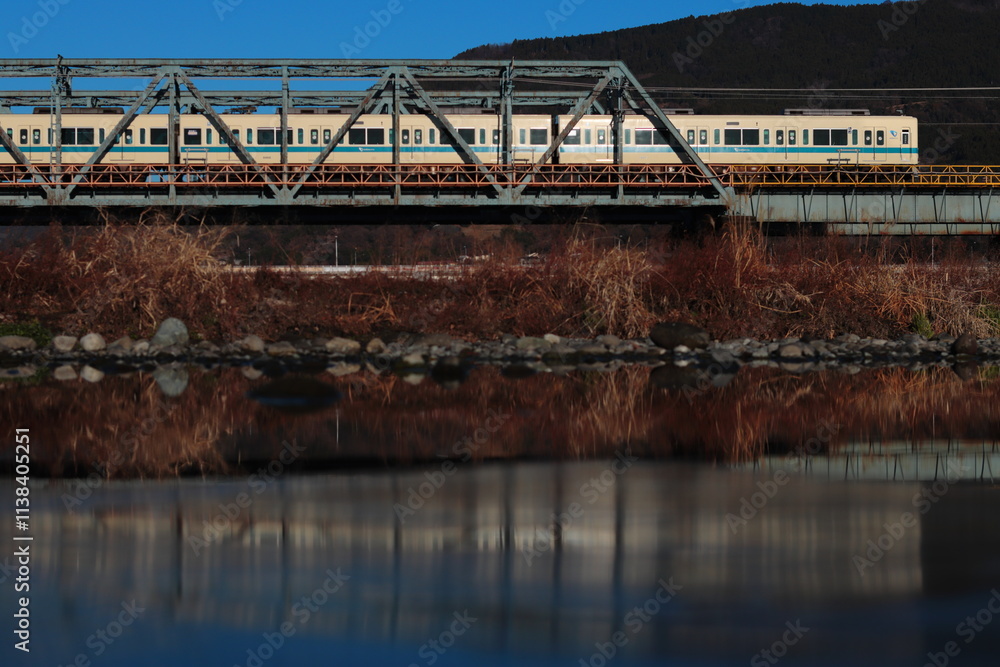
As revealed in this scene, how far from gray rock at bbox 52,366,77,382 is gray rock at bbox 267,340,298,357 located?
4244mm

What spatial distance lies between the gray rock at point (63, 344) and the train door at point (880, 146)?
3380 centimetres

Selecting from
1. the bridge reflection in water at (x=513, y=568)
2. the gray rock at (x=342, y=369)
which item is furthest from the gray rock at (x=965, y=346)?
the bridge reflection in water at (x=513, y=568)

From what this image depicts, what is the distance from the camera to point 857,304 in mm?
29469

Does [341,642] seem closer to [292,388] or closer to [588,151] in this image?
[292,388]

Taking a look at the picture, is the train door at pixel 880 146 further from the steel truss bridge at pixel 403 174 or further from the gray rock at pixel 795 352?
the gray rock at pixel 795 352

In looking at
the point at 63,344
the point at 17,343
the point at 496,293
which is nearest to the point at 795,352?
the point at 496,293

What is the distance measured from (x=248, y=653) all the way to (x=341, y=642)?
1.92 ft

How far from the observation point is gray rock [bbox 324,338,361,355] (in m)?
26.3

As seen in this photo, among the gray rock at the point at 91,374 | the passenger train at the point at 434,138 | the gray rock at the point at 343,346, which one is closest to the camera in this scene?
the gray rock at the point at 91,374

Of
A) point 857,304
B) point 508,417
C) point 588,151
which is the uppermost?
point 588,151

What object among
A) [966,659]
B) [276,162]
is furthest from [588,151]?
[966,659]

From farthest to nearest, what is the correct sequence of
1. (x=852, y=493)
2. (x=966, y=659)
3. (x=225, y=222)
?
(x=225, y=222) < (x=852, y=493) < (x=966, y=659)

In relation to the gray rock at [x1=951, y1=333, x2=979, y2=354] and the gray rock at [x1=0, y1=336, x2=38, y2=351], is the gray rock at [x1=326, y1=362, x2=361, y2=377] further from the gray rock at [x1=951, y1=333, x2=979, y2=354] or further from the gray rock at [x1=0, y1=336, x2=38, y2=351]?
the gray rock at [x1=951, y1=333, x2=979, y2=354]

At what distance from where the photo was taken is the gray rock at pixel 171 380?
63.1 ft
